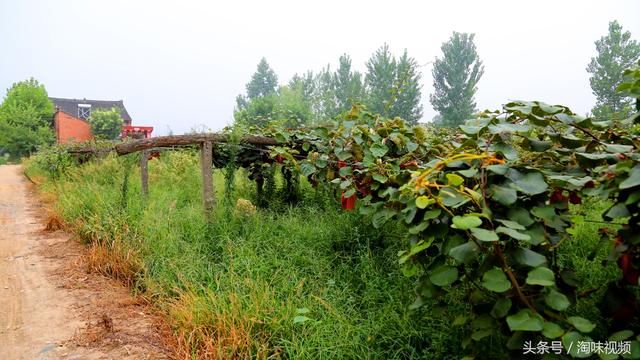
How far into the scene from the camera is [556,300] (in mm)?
1119

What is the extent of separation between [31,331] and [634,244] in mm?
2904

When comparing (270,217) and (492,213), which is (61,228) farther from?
(492,213)

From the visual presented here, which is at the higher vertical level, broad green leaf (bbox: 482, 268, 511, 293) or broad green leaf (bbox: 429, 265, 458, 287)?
broad green leaf (bbox: 482, 268, 511, 293)

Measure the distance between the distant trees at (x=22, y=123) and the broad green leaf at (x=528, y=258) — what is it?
25345 millimetres

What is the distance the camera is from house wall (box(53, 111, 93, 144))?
87.2 feet

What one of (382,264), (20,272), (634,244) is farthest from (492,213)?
(20,272)

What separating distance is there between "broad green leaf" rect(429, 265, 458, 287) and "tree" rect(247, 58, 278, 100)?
187 feet

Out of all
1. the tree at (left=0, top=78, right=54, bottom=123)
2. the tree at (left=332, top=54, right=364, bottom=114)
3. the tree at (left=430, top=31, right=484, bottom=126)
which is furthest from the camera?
the tree at (left=332, top=54, right=364, bottom=114)

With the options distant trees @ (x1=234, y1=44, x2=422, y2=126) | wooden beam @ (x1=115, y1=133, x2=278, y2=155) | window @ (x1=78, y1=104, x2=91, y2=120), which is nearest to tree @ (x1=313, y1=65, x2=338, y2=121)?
distant trees @ (x1=234, y1=44, x2=422, y2=126)

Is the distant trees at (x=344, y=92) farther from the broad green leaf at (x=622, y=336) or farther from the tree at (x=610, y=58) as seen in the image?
the broad green leaf at (x=622, y=336)

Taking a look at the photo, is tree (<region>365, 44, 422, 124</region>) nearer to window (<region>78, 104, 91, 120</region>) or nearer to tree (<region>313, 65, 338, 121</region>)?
tree (<region>313, 65, 338, 121</region>)

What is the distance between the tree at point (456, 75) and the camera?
32156 millimetres

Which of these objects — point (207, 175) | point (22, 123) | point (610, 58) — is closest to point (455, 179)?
point (207, 175)

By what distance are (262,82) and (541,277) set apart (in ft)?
190
